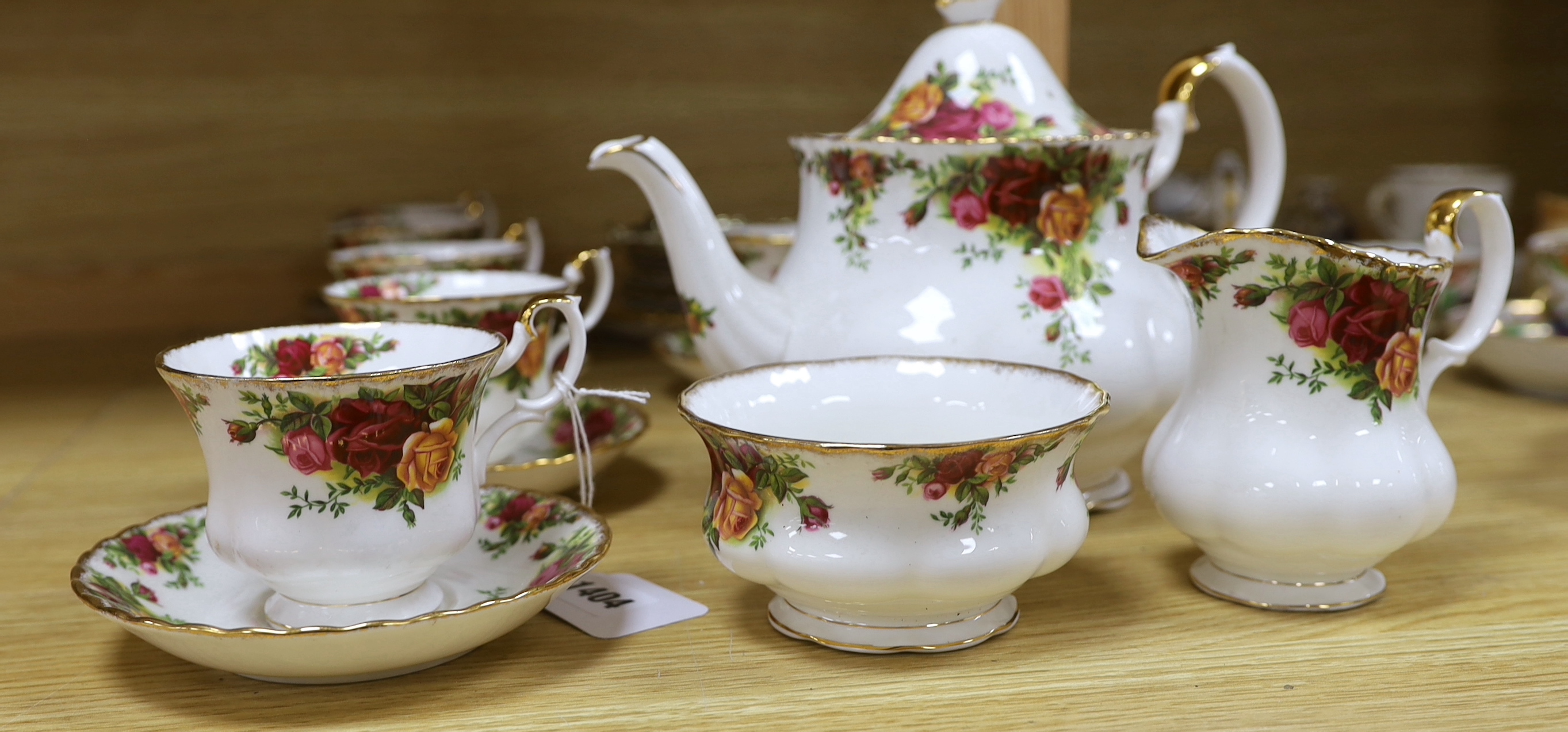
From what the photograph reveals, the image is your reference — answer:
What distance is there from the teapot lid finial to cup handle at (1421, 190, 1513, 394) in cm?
27

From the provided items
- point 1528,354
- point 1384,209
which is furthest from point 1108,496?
point 1384,209

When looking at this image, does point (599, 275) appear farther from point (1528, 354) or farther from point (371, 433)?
point (1528, 354)

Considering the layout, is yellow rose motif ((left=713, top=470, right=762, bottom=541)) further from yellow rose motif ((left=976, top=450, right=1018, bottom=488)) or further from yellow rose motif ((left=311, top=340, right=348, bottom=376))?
yellow rose motif ((left=311, top=340, right=348, bottom=376))

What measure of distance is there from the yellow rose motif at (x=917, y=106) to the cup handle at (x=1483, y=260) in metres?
0.26

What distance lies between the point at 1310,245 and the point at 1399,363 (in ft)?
0.25

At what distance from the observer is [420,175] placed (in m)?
1.36

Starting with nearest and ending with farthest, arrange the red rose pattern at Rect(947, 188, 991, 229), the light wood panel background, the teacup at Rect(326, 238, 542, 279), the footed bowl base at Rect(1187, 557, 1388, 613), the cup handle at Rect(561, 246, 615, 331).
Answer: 1. the footed bowl base at Rect(1187, 557, 1388, 613)
2. the red rose pattern at Rect(947, 188, 991, 229)
3. the cup handle at Rect(561, 246, 615, 331)
4. the teacup at Rect(326, 238, 542, 279)
5. the light wood panel background

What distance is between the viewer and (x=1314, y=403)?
56 centimetres

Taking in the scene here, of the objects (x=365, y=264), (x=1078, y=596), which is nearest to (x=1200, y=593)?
(x=1078, y=596)

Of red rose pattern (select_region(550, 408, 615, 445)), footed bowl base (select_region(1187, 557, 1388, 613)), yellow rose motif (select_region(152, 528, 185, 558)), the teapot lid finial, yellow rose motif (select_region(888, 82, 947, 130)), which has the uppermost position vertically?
the teapot lid finial

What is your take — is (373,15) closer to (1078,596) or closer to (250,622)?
(250,622)

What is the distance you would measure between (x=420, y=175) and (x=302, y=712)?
37.6 inches

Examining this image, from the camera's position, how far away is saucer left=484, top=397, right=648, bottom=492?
731 mm

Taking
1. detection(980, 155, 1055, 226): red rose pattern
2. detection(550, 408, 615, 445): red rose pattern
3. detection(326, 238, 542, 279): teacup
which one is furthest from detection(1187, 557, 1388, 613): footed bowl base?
detection(326, 238, 542, 279): teacup
